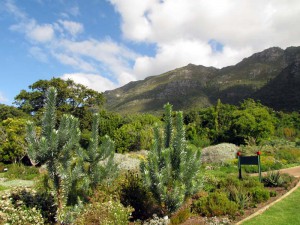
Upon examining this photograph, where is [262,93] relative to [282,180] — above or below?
above

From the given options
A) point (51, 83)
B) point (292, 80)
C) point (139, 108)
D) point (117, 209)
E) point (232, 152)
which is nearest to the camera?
point (117, 209)

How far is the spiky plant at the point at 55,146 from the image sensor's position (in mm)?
7441

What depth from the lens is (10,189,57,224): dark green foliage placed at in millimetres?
8824

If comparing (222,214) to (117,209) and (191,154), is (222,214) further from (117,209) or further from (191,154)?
(117,209)

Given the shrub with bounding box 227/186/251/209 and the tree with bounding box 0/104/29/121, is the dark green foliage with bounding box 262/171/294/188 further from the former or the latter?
the tree with bounding box 0/104/29/121

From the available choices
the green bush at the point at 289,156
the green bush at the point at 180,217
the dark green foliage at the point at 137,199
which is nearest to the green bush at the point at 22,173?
the dark green foliage at the point at 137,199

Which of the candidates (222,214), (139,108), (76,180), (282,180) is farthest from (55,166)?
(139,108)

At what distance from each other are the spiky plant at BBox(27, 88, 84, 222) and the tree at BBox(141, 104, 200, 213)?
208 cm

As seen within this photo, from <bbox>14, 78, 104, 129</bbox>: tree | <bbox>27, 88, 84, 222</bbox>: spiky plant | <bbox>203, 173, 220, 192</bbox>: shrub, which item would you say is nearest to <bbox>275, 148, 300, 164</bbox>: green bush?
<bbox>203, 173, 220, 192</bbox>: shrub

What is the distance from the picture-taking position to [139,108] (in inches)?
4663

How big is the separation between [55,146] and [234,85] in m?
108

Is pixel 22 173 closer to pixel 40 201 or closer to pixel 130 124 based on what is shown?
pixel 40 201

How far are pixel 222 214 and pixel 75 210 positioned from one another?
4.35 metres

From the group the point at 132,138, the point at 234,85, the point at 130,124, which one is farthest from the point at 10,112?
the point at 234,85
